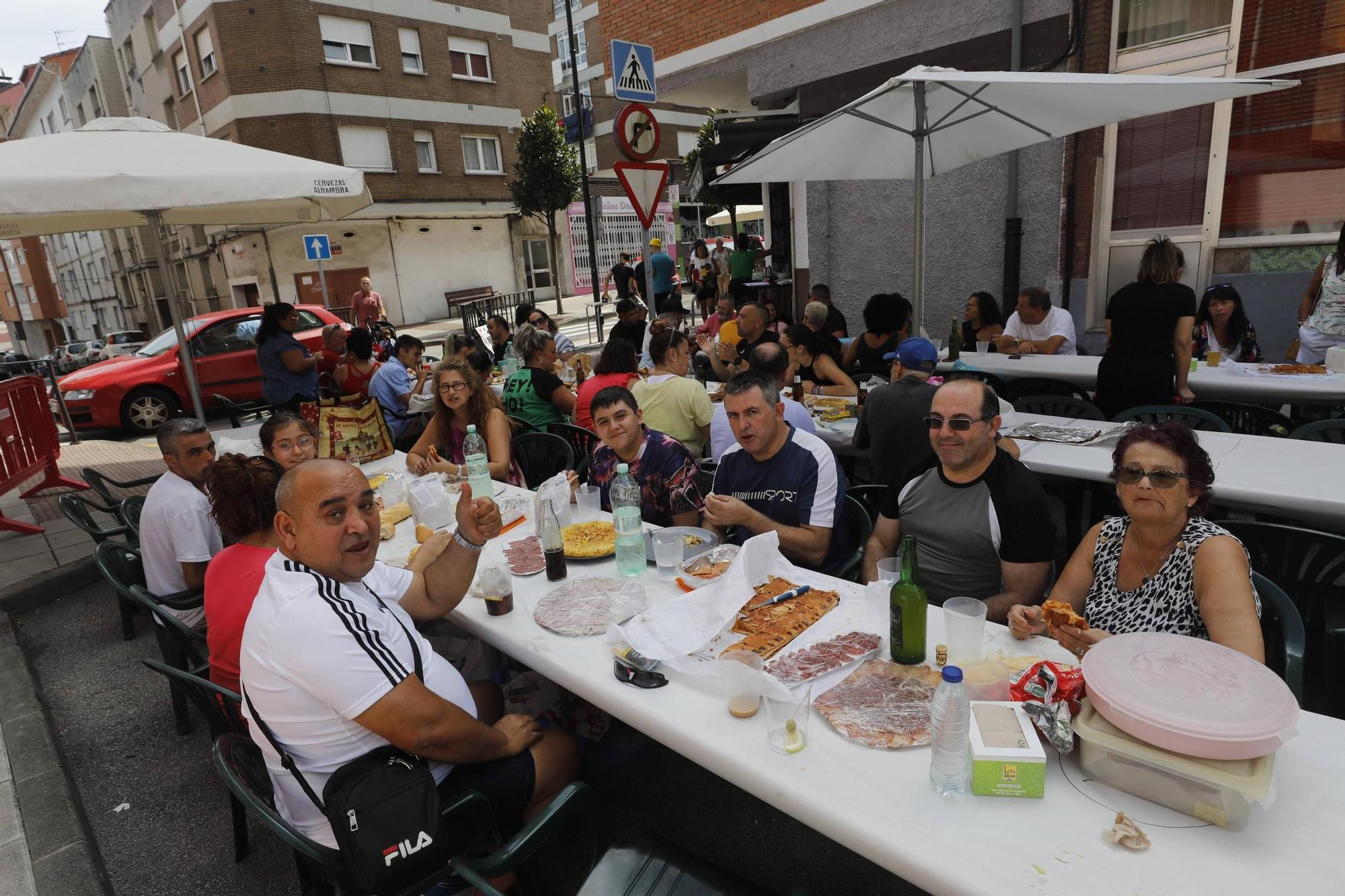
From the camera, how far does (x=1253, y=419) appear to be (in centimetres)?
455

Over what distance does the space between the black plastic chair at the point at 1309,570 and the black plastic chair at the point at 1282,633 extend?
359mm

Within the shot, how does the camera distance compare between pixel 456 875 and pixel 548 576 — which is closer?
pixel 456 875

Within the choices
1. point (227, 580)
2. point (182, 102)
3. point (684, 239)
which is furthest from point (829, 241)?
point (684, 239)

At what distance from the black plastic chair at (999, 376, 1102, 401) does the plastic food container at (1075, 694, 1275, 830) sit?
14.3 feet

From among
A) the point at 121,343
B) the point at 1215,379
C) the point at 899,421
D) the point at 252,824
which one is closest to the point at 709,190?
the point at 121,343

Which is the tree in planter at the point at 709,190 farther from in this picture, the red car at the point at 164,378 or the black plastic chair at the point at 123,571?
the black plastic chair at the point at 123,571

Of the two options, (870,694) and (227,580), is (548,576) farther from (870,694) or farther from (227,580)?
(870,694)

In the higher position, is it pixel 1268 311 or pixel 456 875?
pixel 1268 311

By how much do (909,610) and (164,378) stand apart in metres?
11.7

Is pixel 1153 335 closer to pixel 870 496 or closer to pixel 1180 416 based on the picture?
pixel 1180 416

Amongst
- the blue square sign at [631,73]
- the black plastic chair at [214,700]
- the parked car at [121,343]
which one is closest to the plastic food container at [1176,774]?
the black plastic chair at [214,700]

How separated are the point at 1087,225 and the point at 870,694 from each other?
804 cm

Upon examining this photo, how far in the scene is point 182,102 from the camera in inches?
938

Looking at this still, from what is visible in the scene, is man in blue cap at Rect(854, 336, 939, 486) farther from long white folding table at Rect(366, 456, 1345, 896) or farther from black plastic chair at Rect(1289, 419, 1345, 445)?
long white folding table at Rect(366, 456, 1345, 896)
